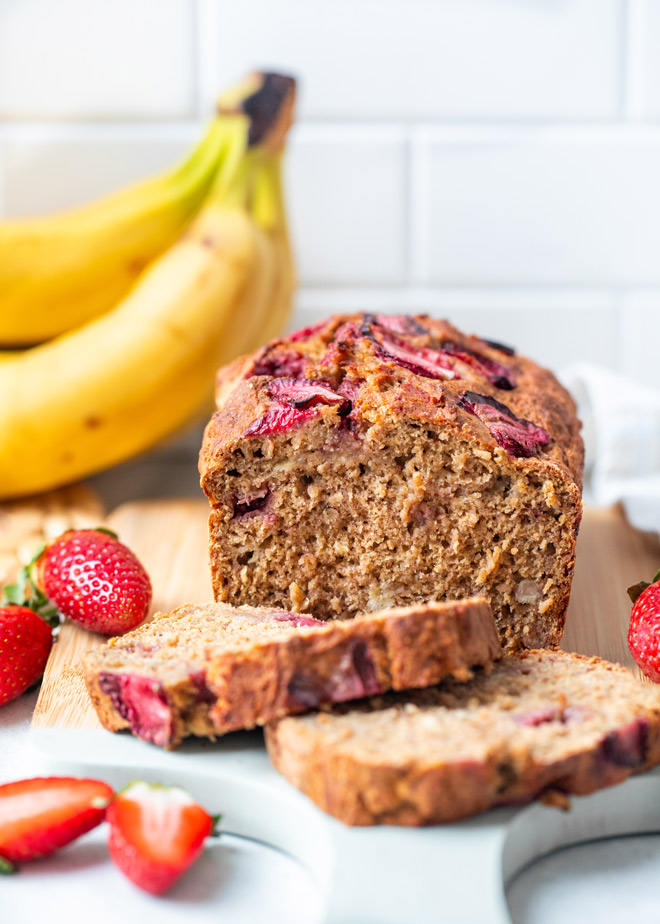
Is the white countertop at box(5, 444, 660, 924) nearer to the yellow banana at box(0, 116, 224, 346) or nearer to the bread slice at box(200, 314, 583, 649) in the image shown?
the bread slice at box(200, 314, 583, 649)

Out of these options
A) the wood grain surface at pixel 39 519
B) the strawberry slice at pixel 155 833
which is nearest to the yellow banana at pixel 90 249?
the wood grain surface at pixel 39 519

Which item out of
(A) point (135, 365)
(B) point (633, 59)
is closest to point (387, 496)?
(A) point (135, 365)

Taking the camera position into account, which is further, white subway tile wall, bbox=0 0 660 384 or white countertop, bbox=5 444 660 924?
white subway tile wall, bbox=0 0 660 384

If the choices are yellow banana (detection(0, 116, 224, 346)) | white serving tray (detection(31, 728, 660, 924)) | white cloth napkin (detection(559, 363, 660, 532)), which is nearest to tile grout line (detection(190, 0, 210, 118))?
yellow banana (detection(0, 116, 224, 346))

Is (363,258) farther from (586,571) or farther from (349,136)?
(586,571)

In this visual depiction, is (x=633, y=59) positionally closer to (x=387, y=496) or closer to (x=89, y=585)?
(x=387, y=496)

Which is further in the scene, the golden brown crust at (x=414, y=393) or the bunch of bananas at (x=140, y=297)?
the bunch of bananas at (x=140, y=297)

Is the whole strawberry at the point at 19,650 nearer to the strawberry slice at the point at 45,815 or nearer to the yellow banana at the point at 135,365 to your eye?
the strawberry slice at the point at 45,815
